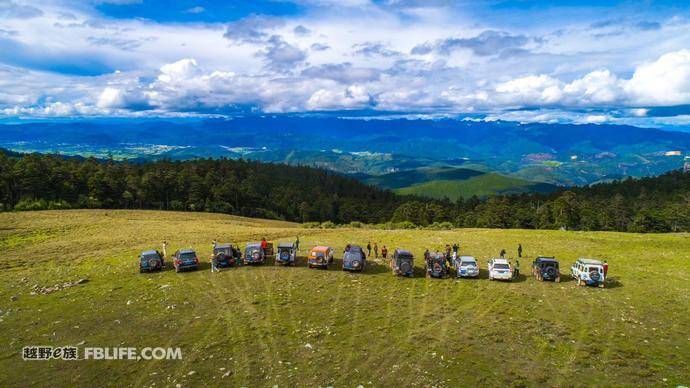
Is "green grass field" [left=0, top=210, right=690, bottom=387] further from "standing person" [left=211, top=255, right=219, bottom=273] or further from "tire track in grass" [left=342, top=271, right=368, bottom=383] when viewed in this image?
"standing person" [left=211, top=255, right=219, bottom=273]

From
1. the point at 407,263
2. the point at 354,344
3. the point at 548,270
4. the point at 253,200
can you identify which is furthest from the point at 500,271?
the point at 253,200

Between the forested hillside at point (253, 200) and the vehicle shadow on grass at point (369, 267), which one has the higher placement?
the forested hillside at point (253, 200)

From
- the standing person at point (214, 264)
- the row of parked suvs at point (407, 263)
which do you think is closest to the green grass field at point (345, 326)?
the standing person at point (214, 264)

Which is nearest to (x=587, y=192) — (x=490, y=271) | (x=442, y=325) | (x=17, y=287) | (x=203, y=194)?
(x=203, y=194)
